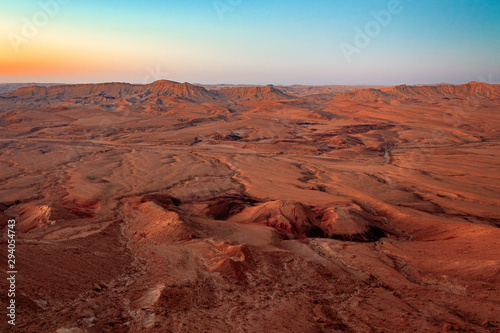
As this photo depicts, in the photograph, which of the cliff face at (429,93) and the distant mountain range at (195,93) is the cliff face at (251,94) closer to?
the distant mountain range at (195,93)

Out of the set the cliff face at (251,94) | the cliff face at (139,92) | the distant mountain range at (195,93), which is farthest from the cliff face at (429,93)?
the cliff face at (139,92)

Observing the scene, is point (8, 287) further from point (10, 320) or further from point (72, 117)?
point (72, 117)

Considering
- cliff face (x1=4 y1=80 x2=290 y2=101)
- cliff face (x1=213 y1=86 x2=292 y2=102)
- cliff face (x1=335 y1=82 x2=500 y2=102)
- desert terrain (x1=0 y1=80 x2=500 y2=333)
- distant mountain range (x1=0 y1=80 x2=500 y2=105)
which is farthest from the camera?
cliff face (x1=213 y1=86 x2=292 y2=102)

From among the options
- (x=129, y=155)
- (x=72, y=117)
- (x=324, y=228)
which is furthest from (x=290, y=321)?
(x=72, y=117)

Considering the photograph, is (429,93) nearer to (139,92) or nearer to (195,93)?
(195,93)

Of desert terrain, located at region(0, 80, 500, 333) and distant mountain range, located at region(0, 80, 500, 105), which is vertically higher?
distant mountain range, located at region(0, 80, 500, 105)

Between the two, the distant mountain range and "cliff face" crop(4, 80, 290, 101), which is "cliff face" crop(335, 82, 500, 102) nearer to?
the distant mountain range

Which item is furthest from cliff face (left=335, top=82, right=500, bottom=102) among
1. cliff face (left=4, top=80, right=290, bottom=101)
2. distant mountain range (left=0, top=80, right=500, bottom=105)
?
cliff face (left=4, top=80, right=290, bottom=101)

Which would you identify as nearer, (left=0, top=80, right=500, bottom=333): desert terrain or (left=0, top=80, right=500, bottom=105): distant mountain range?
(left=0, top=80, right=500, bottom=333): desert terrain

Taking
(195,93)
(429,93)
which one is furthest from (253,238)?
(429,93)
